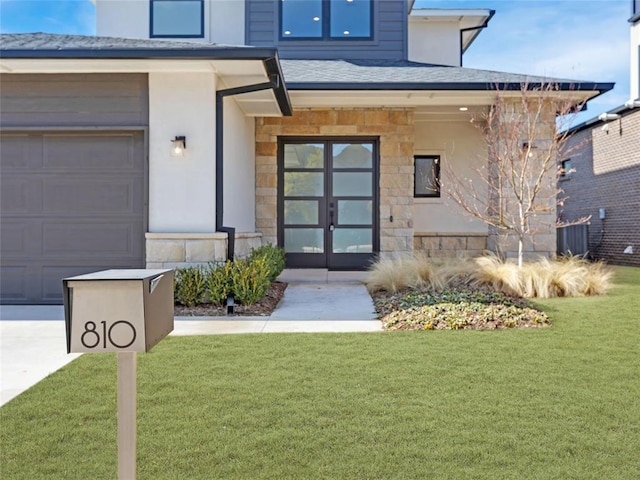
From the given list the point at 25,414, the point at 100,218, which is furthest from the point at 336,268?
the point at 25,414

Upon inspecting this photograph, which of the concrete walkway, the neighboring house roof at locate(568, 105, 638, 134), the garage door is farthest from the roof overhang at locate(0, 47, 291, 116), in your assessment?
the neighboring house roof at locate(568, 105, 638, 134)

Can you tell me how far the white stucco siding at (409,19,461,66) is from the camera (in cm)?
1351

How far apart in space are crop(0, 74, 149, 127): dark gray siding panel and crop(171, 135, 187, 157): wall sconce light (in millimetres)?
553

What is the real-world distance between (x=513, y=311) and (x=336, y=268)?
204 inches

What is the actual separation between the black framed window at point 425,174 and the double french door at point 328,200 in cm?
133

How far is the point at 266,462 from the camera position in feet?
8.11

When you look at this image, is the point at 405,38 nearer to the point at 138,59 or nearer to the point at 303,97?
the point at 303,97

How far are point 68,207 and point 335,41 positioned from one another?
7.15 metres

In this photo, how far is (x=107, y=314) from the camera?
172cm

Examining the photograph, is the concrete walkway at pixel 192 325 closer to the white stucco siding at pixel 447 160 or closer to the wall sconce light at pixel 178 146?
the wall sconce light at pixel 178 146

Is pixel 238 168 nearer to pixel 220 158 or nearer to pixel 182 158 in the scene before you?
pixel 220 158

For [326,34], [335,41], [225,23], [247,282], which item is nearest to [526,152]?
Answer: [247,282]

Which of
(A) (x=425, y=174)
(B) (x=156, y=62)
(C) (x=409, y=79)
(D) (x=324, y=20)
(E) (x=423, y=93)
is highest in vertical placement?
(D) (x=324, y=20)

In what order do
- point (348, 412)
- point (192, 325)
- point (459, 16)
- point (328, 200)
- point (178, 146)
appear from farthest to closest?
point (459, 16) → point (328, 200) → point (178, 146) → point (192, 325) → point (348, 412)
